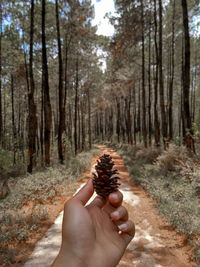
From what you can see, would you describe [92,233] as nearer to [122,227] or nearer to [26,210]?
[122,227]

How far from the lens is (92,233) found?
136 cm

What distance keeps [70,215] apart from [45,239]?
3023mm

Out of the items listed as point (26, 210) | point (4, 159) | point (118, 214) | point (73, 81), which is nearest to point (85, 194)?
point (118, 214)

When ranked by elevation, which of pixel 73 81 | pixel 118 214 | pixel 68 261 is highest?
pixel 73 81

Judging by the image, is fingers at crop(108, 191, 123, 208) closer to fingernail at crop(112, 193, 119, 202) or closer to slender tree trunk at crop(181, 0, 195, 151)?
fingernail at crop(112, 193, 119, 202)

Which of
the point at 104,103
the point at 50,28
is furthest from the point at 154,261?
the point at 104,103

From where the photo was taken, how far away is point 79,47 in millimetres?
17078

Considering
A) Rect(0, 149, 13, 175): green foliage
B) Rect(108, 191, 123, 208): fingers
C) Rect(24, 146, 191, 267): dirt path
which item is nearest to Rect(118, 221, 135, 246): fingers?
Rect(108, 191, 123, 208): fingers

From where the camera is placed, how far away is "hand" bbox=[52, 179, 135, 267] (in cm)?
123

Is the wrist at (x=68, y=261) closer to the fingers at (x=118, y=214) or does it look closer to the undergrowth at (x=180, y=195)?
the fingers at (x=118, y=214)

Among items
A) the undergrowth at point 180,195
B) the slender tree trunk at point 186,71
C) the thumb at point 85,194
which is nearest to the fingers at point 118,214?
the thumb at point 85,194

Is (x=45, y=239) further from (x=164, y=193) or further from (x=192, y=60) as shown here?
(x=192, y=60)

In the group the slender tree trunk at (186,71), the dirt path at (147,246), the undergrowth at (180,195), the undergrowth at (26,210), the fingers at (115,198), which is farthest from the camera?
the slender tree trunk at (186,71)

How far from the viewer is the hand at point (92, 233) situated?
1.23 meters
